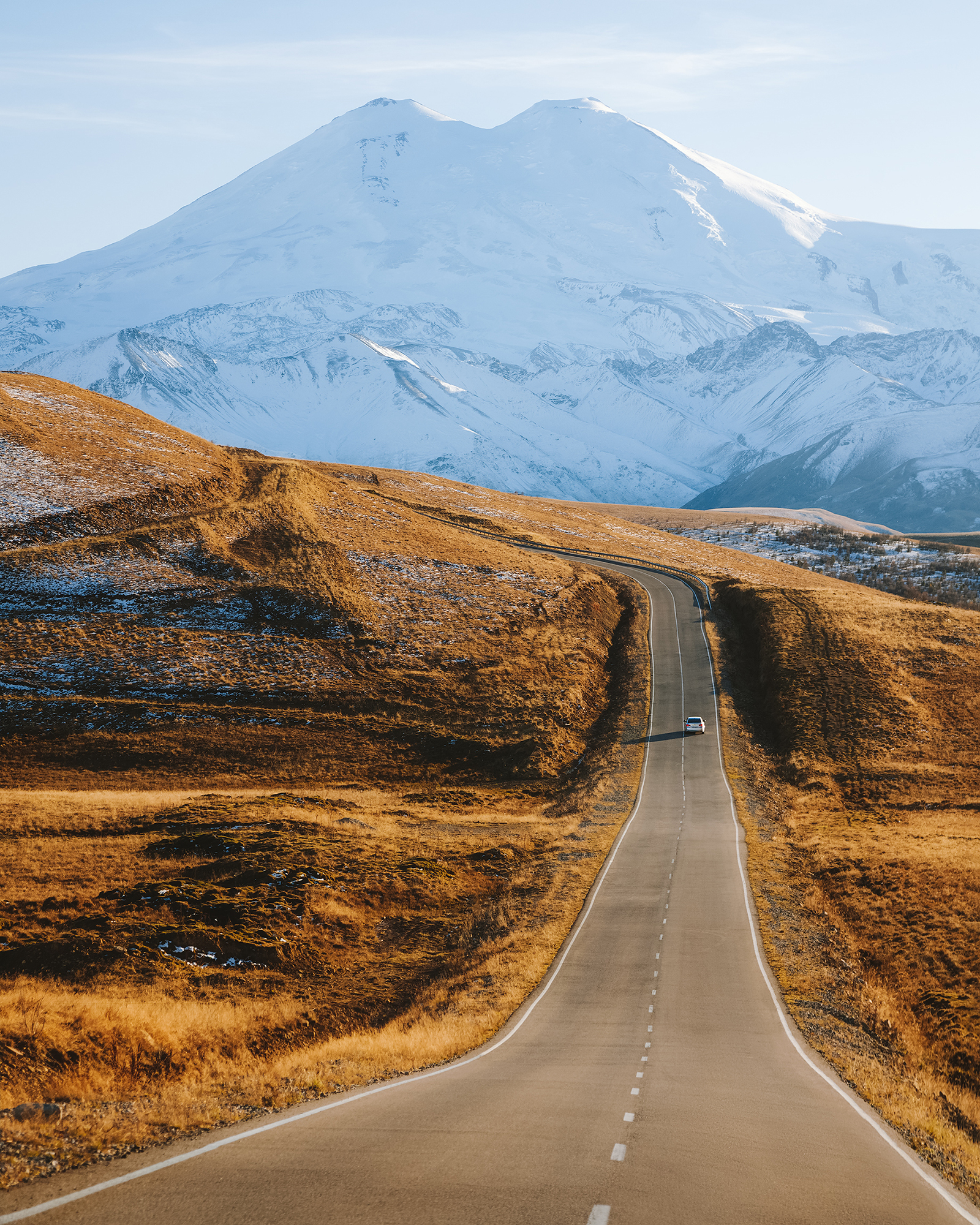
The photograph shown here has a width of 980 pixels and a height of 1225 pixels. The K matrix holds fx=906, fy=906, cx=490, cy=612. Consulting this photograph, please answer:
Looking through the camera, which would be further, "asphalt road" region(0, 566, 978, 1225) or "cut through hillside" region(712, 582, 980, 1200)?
"cut through hillside" region(712, 582, 980, 1200)

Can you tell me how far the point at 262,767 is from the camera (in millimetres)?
42000

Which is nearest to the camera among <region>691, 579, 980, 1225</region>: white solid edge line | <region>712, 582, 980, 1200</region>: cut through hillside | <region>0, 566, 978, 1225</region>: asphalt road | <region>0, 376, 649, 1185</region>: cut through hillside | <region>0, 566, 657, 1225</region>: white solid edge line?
<region>0, 566, 657, 1225</region>: white solid edge line

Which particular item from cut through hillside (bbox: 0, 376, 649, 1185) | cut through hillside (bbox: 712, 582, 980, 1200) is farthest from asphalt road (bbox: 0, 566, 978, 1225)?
cut through hillside (bbox: 712, 582, 980, 1200)

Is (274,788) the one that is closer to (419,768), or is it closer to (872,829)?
(419,768)

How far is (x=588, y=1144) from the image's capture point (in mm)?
13445

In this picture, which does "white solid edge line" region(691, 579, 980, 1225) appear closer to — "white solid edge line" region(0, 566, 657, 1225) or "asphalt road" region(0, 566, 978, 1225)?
"asphalt road" region(0, 566, 978, 1225)

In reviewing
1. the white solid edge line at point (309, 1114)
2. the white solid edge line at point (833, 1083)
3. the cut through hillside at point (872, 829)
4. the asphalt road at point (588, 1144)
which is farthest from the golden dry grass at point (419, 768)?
the asphalt road at point (588, 1144)

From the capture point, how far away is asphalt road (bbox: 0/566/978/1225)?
11164 millimetres

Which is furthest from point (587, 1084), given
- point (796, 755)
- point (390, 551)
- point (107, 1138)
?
point (390, 551)

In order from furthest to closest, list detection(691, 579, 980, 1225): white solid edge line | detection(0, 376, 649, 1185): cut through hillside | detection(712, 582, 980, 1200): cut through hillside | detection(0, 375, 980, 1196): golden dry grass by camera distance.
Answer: detection(712, 582, 980, 1200): cut through hillside
detection(0, 375, 980, 1196): golden dry grass
detection(0, 376, 649, 1185): cut through hillside
detection(691, 579, 980, 1225): white solid edge line

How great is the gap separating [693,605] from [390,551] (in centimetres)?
2432

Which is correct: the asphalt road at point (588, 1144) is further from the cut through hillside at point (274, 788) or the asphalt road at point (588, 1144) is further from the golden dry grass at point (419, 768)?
the cut through hillside at point (274, 788)

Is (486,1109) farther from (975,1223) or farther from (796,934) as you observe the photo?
(796,934)

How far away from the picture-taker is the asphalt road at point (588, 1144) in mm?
11164
